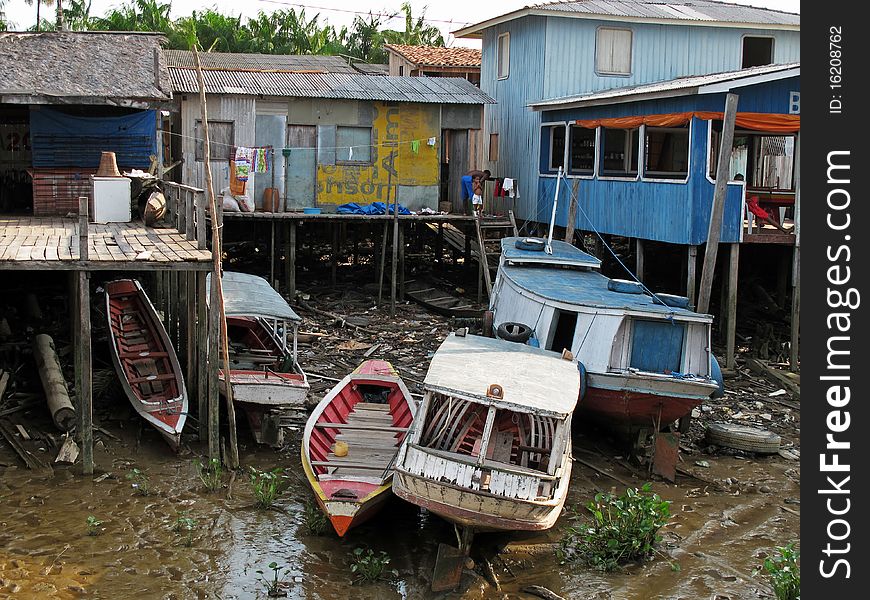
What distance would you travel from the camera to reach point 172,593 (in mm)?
9867

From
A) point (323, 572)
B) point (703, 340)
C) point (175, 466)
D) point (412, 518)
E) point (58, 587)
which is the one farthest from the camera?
point (703, 340)

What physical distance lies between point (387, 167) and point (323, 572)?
15.2 meters

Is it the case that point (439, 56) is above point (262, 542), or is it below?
above

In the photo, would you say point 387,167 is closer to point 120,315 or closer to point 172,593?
point 120,315

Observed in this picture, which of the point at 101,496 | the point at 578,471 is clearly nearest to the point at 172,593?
the point at 101,496

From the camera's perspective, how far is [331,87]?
78.5ft

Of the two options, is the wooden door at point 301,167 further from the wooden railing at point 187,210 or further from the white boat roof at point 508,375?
the white boat roof at point 508,375

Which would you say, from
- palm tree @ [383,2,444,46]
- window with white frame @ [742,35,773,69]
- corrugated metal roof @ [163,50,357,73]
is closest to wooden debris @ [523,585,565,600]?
window with white frame @ [742,35,773,69]

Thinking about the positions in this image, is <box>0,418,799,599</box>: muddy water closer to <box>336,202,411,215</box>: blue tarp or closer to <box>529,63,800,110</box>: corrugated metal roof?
<box>529,63,800,110</box>: corrugated metal roof

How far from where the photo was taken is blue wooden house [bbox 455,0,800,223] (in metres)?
24.7

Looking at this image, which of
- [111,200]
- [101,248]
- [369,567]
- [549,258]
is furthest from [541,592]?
[111,200]

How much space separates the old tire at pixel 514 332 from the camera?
1456 cm

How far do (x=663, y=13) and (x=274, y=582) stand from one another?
20.3m

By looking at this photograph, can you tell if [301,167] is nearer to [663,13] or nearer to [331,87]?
[331,87]
